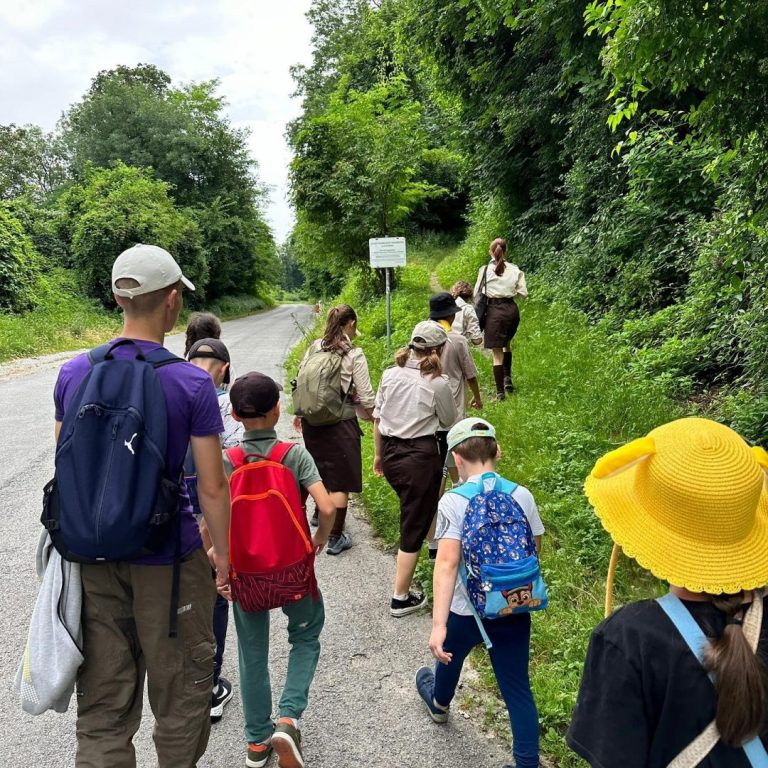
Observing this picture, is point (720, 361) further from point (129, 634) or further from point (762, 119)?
point (129, 634)

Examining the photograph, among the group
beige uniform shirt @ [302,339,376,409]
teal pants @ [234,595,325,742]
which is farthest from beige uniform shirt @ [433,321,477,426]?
teal pants @ [234,595,325,742]

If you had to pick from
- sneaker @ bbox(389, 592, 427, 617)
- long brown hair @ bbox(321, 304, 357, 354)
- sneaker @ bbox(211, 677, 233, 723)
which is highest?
long brown hair @ bbox(321, 304, 357, 354)

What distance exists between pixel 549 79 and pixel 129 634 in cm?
1313

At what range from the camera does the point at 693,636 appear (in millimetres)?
1231

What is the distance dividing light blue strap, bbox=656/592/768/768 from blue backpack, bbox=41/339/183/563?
4.94ft

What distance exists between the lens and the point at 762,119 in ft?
11.4

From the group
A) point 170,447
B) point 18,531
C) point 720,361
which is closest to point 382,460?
point 170,447

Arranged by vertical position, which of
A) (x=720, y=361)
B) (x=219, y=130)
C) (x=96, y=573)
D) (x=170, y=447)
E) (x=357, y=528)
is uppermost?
(x=219, y=130)

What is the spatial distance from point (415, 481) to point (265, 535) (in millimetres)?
1537

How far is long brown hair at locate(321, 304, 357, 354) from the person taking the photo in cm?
→ 446

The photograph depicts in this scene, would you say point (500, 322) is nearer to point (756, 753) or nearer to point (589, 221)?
point (589, 221)

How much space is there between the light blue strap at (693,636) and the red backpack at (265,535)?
160cm

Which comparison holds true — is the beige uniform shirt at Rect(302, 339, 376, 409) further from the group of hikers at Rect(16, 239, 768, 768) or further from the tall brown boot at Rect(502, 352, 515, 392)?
the tall brown boot at Rect(502, 352, 515, 392)

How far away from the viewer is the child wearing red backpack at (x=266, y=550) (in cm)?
251
